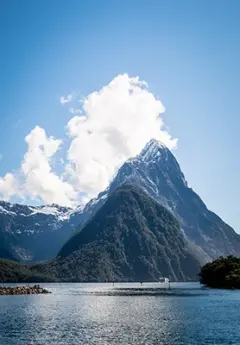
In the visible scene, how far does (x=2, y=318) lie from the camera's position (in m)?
112

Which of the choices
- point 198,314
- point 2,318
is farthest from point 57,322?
point 198,314

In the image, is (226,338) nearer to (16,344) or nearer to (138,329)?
(138,329)

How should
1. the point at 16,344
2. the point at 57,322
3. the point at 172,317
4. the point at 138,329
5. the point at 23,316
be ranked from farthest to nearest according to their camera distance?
the point at 23,316 → the point at 172,317 → the point at 57,322 → the point at 138,329 → the point at 16,344

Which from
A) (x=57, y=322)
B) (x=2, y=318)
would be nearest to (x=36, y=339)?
(x=57, y=322)

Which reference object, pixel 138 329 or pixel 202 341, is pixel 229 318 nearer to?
pixel 138 329

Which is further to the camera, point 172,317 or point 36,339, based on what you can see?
point 172,317

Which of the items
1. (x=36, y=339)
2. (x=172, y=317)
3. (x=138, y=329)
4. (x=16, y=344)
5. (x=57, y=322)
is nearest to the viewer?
(x=16, y=344)

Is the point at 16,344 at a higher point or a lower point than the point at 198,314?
lower

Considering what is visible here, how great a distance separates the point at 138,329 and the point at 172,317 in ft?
74.2

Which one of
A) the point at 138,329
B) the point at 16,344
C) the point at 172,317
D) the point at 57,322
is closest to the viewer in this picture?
the point at 16,344

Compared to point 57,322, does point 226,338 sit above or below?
below

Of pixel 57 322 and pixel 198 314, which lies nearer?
pixel 57 322

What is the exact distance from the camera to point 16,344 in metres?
71.7

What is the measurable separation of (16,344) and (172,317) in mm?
46580
